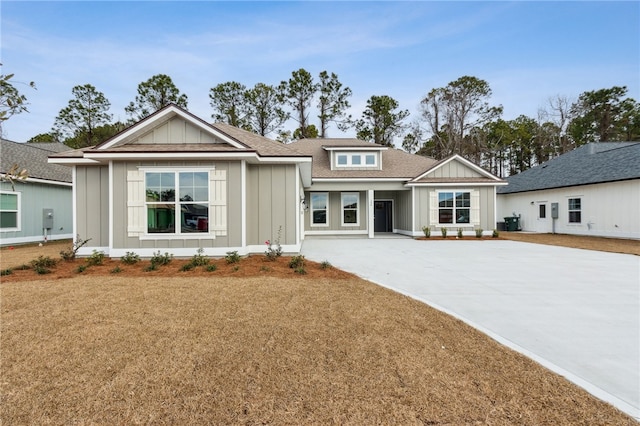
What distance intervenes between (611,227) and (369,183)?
11.9 m

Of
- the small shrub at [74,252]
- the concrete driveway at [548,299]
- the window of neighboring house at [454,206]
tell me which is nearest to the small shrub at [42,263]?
the small shrub at [74,252]

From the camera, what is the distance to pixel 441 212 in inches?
584

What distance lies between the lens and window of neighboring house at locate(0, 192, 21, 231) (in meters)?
11.4

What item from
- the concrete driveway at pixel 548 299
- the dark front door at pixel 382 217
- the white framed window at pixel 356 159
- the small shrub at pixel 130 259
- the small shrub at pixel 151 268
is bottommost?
the concrete driveway at pixel 548 299

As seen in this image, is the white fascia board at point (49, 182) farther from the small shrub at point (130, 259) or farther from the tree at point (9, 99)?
the tree at point (9, 99)

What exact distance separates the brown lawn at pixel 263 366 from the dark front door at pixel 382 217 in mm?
13892

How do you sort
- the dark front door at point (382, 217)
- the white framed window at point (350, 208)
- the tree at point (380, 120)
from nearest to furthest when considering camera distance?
the white framed window at point (350, 208), the dark front door at point (382, 217), the tree at point (380, 120)

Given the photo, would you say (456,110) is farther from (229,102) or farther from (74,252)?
(74,252)

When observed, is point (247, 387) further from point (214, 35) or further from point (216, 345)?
point (214, 35)

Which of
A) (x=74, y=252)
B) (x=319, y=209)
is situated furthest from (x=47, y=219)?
(x=319, y=209)

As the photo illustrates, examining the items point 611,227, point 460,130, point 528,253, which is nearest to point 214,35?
point 528,253

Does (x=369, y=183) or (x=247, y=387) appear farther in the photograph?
(x=369, y=183)

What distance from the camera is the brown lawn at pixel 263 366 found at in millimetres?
2084

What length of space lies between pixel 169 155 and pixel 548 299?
8840 mm
